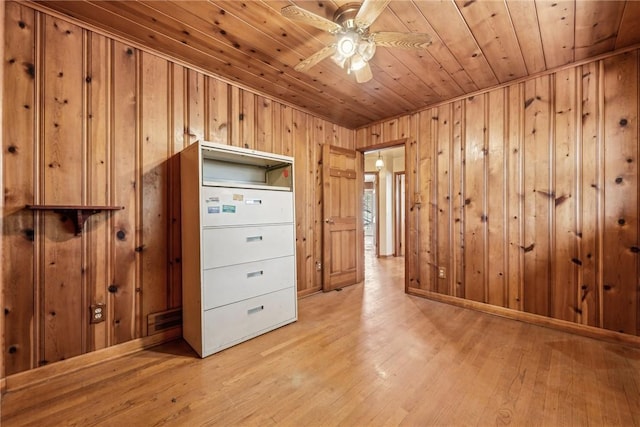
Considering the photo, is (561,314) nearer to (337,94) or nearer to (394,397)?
(394,397)

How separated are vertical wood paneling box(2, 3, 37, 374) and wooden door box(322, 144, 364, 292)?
8.35ft

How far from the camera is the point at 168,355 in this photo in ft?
6.19

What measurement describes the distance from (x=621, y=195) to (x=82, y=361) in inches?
164

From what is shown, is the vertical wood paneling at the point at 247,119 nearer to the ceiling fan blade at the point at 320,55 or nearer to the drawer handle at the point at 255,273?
the ceiling fan blade at the point at 320,55

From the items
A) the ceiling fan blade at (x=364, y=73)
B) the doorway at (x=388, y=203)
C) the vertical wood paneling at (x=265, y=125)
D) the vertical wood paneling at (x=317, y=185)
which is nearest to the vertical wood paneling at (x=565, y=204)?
the ceiling fan blade at (x=364, y=73)

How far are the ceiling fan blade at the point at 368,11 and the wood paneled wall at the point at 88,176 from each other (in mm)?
1529

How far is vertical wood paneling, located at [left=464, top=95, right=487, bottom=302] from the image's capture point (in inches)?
105

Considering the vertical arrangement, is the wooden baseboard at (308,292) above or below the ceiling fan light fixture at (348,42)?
below

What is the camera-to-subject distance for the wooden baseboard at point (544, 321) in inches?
78.7

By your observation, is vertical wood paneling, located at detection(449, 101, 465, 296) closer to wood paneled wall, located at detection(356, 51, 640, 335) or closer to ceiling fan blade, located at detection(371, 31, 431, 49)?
wood paneled wall, located at detection(356, 51, 640, 335)

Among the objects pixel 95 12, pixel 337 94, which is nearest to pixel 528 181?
pixel 337 94

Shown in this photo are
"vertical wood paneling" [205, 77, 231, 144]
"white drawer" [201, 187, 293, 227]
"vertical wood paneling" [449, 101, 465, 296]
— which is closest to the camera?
"white drawer" [201, 187, 293, 227]

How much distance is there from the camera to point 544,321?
230cm

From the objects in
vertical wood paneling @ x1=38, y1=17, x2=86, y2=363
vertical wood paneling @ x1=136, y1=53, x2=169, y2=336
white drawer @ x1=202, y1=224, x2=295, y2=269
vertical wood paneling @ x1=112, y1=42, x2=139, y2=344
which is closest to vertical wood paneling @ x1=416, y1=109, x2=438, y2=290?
white drawer @ x1=202, y1=224, x2=295, y2=269
